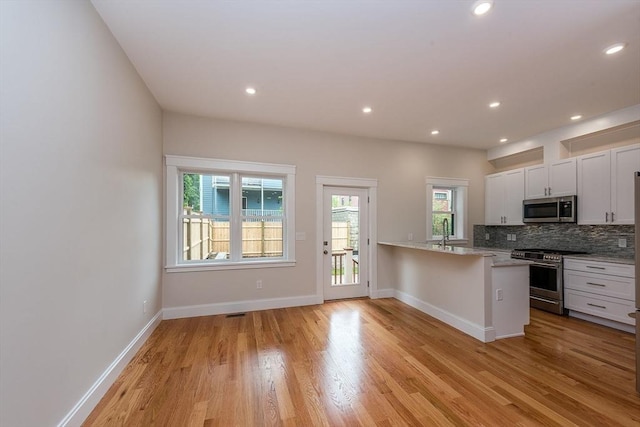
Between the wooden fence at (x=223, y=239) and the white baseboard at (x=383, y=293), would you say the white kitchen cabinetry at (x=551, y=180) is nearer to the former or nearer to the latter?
the white baseboard at (x=383, y=293)

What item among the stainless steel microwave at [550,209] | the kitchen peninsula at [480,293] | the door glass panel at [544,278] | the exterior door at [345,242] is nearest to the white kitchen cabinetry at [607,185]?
the stainless steel microwave at [550,209]

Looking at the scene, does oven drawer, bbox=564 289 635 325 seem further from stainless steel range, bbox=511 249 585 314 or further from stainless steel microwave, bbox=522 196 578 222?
stainless steel microwave, bbox=522 196 578 222

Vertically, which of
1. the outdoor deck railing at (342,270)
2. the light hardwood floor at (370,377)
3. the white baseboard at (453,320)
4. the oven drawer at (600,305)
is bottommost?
the light hardwood floor at (370,377)

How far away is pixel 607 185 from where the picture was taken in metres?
3.63

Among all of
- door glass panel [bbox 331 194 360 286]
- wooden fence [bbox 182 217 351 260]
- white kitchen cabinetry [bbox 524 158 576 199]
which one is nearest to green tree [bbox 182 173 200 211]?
wooden fence [bbox 182 217 351 260]

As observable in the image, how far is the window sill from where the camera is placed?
12.0 ft

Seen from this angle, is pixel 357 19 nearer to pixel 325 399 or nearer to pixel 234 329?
pixel 325 399

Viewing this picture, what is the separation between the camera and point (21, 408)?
1.29m

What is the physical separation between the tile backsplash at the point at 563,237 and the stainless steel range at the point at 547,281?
31cm

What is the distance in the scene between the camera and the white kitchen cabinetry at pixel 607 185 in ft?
11.2

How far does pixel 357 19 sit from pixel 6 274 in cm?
257

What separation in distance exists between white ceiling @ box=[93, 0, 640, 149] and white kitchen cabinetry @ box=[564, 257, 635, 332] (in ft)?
6.97

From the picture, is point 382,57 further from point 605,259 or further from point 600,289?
point 600,289

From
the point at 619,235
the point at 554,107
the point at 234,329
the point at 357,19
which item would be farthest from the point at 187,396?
the point at 619,235
